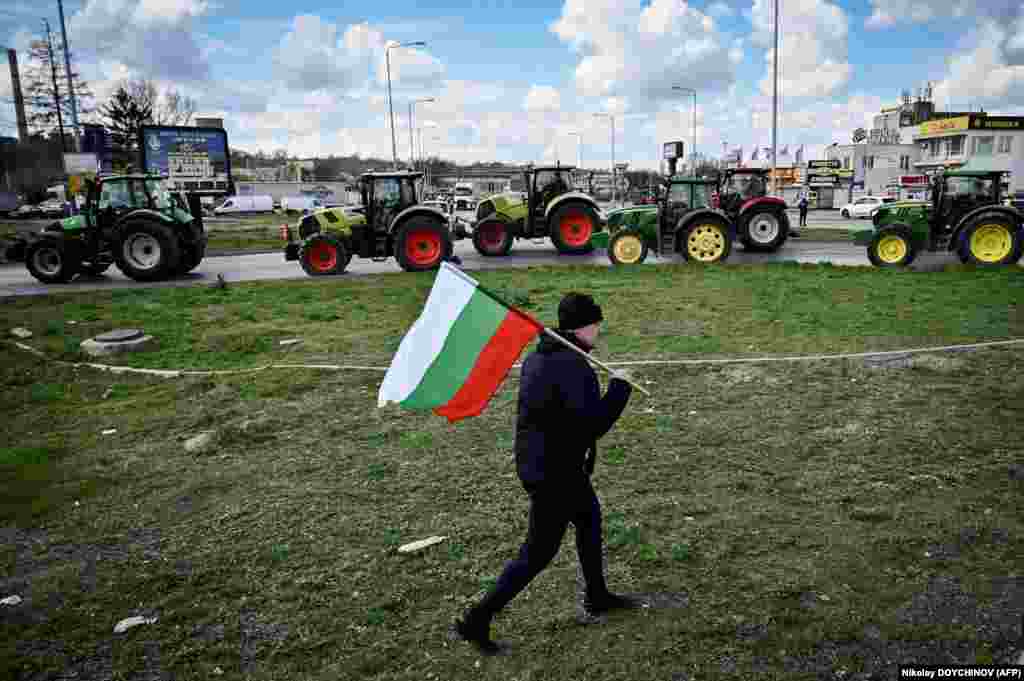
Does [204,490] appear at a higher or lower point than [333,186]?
lower

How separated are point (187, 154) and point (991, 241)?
30.5 meters

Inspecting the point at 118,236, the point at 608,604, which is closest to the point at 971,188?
the point at 608,604

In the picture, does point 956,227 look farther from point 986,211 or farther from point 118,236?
point 118,236

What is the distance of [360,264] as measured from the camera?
A: 18828mm

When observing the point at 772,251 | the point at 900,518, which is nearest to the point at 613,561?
the point at 900,518

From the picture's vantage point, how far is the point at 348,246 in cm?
1631

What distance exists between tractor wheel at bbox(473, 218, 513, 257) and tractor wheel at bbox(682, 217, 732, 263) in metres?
5.42

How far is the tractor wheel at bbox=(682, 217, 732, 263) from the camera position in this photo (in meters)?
16.3

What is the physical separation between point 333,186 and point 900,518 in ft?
228

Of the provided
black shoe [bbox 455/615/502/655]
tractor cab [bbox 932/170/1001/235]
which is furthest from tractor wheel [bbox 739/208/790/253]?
black shoe [bbox 455/615/502/655]

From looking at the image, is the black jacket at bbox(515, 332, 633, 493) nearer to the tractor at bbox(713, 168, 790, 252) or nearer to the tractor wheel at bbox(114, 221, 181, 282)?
the tractor wheel at bbox(114, 221, 181, 282)

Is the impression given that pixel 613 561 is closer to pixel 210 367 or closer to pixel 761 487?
pixel 761 487

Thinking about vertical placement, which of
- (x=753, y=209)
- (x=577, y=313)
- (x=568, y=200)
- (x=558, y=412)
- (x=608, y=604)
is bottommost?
(x=608, y=604)

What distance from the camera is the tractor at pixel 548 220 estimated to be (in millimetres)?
19141
